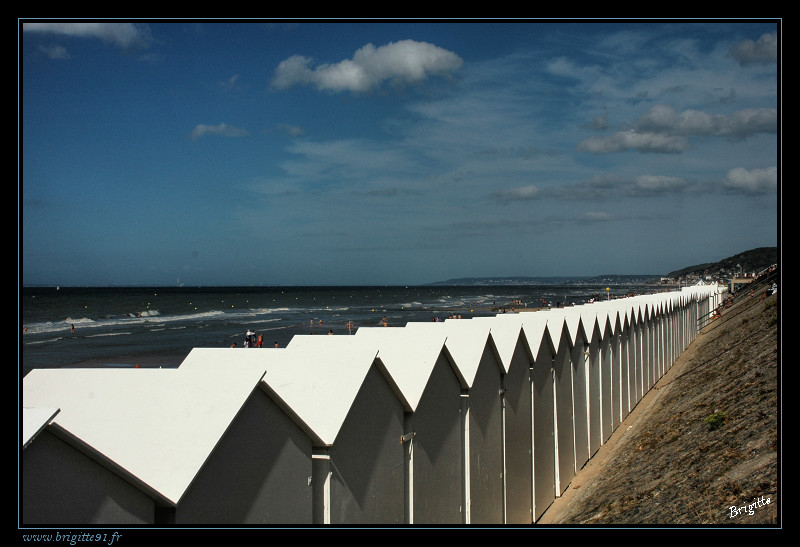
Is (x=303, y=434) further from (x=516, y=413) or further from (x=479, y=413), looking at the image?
(x=516, y=413)

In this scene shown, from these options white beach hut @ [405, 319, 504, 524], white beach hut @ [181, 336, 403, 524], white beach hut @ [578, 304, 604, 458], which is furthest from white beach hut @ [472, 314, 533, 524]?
white beach hut @ [578, 304, 604, 458]

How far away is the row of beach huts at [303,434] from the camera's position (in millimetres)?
3303

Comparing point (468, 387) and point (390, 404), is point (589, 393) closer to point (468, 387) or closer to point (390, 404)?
point (468, 387)

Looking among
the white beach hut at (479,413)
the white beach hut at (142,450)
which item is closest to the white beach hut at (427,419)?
the white beach hut at (479,413)

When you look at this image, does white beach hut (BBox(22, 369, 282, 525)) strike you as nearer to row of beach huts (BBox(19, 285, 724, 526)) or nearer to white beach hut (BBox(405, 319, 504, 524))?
row of beach huts (BBox(19, 285, 724, 526))

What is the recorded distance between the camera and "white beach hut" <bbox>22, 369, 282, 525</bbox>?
3.06 m

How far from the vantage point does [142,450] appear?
137 inches

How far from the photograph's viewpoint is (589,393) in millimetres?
15539

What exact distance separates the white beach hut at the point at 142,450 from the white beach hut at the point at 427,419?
2.30 metres

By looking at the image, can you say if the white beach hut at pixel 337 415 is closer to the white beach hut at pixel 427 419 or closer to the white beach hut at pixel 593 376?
the white beach hut at pixel 427 419

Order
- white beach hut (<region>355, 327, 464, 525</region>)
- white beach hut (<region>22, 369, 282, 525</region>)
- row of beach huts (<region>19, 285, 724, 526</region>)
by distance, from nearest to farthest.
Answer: white beach hut (<region>22, 369, 282, 525</region>) < row of beach huts (<region>19, 285, 724, 526</region>) < white beach hut (<region>355, 327, 464, 525</region>)

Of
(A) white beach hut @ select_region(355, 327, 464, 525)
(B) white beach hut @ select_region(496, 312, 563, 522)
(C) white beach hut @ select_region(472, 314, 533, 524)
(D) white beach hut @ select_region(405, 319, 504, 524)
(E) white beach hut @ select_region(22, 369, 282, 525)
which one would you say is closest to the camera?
(E) white beach hut @ select_region(22, 369, 282, 525)

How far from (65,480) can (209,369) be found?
151cm

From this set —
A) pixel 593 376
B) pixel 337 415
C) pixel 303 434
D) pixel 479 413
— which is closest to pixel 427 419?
pixel 479 413
